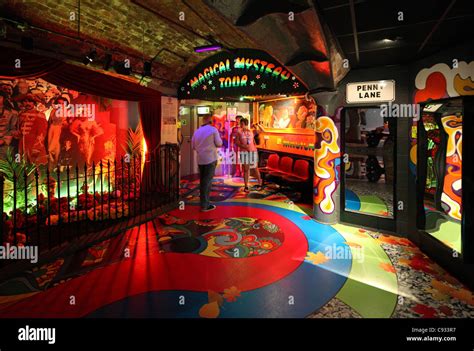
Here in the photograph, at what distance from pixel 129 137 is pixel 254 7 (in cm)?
555

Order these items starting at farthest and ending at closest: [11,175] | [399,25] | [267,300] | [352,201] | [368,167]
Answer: [368,167], [352,201], [11,175], [399,25], [267,300]

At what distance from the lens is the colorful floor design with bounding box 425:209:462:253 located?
450 cm

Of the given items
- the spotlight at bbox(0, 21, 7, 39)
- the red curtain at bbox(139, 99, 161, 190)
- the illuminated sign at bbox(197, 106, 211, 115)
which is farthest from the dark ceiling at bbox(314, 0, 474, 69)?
the illuminated sign at bbox(197, 106, 211, 115)

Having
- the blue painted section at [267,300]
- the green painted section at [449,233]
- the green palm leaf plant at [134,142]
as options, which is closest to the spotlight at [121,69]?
the green palm leaf plant at [134,142]

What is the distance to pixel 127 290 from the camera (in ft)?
11.1

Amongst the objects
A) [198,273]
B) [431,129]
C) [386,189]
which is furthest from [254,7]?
[386,189]

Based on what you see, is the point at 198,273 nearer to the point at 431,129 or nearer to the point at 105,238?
the point at 105,238

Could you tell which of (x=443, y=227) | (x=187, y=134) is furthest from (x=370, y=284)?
(x=187, y=134)

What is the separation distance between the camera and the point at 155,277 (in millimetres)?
3686

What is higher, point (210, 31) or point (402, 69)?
point (210, 31)

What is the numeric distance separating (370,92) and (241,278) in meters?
4.08

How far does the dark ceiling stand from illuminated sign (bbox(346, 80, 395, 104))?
64cm

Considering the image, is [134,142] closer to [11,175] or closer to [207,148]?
[207,148]

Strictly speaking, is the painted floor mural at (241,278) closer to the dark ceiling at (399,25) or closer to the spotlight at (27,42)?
the dark ceiling at (399,25)
